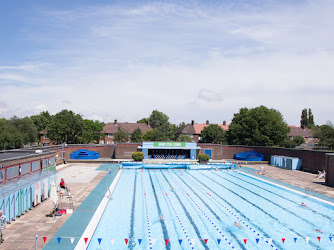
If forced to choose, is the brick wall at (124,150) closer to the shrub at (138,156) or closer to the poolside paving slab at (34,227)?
the shrub at (138,156)

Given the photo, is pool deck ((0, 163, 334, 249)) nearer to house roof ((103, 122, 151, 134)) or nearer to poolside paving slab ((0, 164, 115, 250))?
poolside paving slab ((0, 164, 115, 250))

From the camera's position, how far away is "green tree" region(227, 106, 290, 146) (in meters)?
46.0

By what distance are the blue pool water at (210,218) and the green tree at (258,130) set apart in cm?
2395

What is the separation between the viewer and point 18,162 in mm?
14594

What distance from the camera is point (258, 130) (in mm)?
46312

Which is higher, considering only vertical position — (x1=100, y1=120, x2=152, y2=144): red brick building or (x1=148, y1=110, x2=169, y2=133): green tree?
(x1=148, y1=110, x2=169, y2=133): green tree

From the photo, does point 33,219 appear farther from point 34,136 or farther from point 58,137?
point 34,136

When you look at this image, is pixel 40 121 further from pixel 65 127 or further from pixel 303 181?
pixel 303 181

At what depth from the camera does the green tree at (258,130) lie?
46.0 metres

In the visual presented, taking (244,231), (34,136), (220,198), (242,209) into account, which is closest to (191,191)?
(220,198)

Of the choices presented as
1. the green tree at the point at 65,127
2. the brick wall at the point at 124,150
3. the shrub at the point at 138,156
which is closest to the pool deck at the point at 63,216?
the shrub at the point at 138,156

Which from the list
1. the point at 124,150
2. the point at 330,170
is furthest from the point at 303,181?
the point at 124,150

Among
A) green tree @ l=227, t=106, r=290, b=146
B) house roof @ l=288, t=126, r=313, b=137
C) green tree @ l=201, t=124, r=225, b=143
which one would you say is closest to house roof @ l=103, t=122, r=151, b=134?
green tree @ l=201, t=124, r=225, b=143

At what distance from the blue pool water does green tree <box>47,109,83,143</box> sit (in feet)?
80.7
